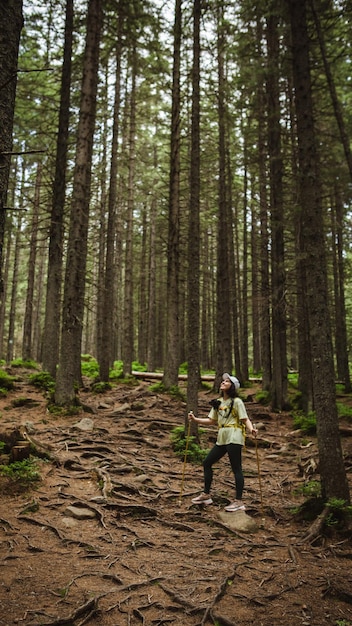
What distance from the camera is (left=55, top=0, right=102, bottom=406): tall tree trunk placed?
37.7ft

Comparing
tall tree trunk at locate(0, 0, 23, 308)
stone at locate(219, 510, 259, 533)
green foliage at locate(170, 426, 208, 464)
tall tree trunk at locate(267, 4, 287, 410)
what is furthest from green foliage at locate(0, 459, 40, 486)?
tall tree trunk at locate(267, 4, 287, 410)

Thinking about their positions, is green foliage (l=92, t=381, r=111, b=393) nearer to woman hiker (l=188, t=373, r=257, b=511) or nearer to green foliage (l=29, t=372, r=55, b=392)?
green foliage (l=29, t=372, r=55, b=392)

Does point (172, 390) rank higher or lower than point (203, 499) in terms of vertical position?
higher

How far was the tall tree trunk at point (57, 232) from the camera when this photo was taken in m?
14.1

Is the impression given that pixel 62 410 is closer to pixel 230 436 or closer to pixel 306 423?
pixel 230 436

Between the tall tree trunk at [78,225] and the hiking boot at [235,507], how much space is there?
6.29 meters

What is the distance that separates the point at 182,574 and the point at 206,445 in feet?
20.1

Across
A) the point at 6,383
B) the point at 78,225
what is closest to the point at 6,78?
the point at 78,225

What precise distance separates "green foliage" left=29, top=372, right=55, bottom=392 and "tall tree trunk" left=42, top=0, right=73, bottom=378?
678 millimetres

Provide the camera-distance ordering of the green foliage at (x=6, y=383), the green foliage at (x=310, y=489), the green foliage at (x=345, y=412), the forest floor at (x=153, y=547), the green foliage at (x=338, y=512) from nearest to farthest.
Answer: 1. the forest floor at (x=153, y=547)
2. the green foliage at (x=338, y=512)
3. the green foliage at (x=310, y=489)
4. the green foliage at (x=6, y=383)
5. the green foliage at (x=345, y=412)

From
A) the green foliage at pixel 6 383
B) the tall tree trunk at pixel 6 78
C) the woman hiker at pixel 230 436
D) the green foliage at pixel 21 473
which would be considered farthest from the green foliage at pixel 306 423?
the tall tree trunk at pixel 6 78

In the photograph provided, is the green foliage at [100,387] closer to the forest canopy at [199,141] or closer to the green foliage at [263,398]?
the forest canopy at [199,141]

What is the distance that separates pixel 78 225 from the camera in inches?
469

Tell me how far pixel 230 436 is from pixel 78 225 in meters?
8.03
